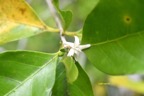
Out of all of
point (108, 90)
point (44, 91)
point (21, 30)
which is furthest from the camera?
point (108, 90)

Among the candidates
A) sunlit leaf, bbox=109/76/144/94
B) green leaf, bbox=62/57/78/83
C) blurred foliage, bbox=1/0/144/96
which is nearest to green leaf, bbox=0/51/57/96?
green leaf, bbox=62/57/78/83

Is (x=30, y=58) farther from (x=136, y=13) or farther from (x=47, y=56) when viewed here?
(x=136, y=13)

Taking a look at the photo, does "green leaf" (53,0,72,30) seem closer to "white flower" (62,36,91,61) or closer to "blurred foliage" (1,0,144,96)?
"white flower" (62,36,91,61)

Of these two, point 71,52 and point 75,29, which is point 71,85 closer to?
Result: point 71,52

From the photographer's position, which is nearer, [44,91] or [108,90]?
[44,91]

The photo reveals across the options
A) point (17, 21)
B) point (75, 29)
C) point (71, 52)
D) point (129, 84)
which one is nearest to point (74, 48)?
point (71, 52)

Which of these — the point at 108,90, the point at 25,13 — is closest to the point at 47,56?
the point at 25,13

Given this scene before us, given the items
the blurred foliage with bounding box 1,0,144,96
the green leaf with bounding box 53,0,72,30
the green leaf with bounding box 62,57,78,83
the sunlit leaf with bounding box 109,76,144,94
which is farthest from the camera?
the blurred foliage with bounding box 1,0,144,96

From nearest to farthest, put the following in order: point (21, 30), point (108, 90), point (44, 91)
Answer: point (44, 91) < point (21, 30) < point (108, 90)
